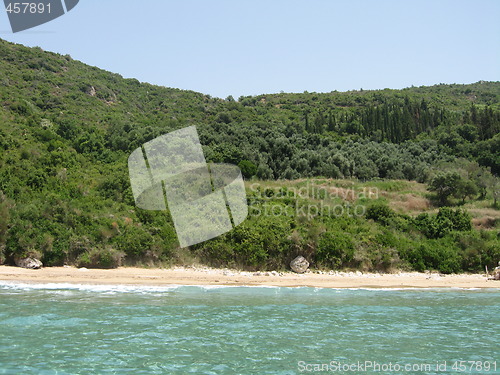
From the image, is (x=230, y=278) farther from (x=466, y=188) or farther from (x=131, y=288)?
(x=466, y=188)

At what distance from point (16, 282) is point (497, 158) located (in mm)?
44607

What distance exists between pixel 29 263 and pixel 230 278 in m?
9.09

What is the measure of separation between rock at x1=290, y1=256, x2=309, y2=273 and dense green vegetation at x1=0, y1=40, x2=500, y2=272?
50 cm

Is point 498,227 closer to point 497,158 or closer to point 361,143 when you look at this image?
point 497,158

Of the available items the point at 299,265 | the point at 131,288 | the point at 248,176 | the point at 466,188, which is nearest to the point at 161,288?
the point at 131,288

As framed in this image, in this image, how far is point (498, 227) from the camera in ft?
87.7

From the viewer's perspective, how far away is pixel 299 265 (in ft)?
69.6

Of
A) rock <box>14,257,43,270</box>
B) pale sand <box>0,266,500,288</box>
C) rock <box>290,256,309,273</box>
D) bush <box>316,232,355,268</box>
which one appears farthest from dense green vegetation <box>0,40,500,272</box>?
pale sand <box>0,266,500,288</box>

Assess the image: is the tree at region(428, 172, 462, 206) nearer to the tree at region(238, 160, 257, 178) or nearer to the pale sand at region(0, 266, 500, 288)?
the pale sand at region(0, 266, 500, 288)

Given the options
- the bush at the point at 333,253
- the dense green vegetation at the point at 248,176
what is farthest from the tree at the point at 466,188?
the bush at the point at 333,253

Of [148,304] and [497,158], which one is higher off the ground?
[497,158]

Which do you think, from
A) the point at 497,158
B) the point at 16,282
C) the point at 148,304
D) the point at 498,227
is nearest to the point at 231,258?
the point at 148,304

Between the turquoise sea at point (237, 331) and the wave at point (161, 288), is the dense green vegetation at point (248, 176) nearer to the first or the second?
the wave at point (161, 288)

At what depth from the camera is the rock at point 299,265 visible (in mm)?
21141
